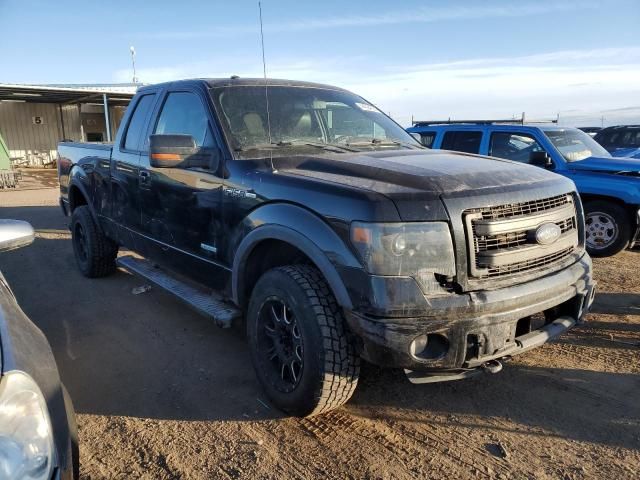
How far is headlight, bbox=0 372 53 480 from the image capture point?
4.50 ft

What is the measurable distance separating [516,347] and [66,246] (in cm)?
708

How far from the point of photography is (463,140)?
7734 millimetres

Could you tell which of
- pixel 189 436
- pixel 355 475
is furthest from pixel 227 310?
pixel 355 475

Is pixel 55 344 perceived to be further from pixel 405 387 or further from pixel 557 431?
pixel 557 431

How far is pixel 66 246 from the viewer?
769cm

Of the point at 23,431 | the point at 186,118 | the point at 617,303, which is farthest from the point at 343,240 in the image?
the point at 617,303

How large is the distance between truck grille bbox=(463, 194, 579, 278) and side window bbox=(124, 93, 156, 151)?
326 centimetres

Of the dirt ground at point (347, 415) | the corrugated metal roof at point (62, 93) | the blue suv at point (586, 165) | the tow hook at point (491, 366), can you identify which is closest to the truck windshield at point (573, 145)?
the blue suv at point (586, 165)

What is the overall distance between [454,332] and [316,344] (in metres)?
0.71

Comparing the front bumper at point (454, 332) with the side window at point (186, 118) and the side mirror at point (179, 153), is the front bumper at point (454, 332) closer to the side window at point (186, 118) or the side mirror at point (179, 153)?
the side mirror at point (179, 153)

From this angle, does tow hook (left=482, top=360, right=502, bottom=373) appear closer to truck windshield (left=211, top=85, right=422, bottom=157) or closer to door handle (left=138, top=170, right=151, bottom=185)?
truck windshield (left=211, top=85, right=422, bottom=157)

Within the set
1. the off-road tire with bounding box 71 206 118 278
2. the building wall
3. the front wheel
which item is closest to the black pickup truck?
the off-road tire with bounding box 71 206 118 278

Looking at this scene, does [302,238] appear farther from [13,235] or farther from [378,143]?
[378,143]

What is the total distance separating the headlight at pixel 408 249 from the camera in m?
2.43
